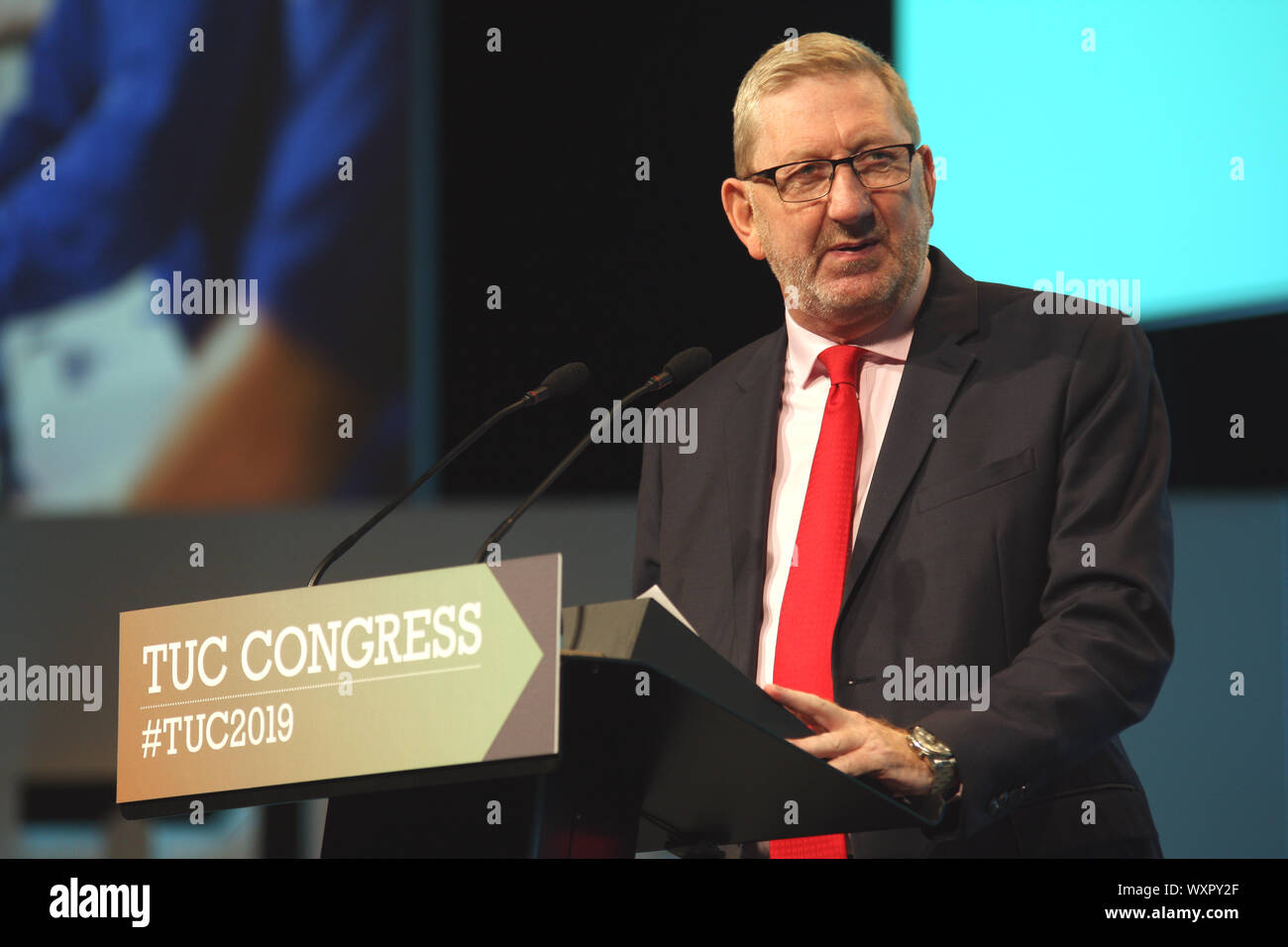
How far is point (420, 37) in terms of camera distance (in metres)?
4.29

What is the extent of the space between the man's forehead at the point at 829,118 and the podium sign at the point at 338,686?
3.77ft

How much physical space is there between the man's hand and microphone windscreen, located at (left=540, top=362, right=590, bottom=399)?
2.06ft

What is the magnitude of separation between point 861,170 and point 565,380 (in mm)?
585

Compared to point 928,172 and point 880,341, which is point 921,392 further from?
point 928,172

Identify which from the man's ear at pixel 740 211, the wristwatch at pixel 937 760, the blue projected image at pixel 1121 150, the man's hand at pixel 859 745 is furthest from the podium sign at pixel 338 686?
the blue projected image at pixel 1121 150

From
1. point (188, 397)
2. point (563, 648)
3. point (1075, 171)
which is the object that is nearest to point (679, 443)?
point (563, 648)

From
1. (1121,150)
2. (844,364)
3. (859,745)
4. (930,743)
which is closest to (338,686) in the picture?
(859,745)

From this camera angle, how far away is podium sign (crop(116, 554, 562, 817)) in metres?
1.26

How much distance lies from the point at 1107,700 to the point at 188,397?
3221mm

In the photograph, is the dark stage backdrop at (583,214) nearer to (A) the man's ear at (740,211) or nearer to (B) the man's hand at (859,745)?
(A) the man's ear at (740,211)

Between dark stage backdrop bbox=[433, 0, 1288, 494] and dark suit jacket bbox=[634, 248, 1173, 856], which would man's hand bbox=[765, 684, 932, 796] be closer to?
dark suit jacket bbox=[634, 248, 1173, 856]

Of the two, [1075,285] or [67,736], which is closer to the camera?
[1075,285]

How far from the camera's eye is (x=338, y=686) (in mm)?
1355
